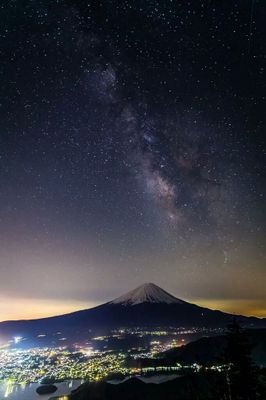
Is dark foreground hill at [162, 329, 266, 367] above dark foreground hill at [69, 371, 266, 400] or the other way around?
above

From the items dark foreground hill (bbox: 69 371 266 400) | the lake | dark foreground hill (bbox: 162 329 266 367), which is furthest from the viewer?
dark foreground hill (bbox: 162 329 266 367)

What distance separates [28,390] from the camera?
3782 inches

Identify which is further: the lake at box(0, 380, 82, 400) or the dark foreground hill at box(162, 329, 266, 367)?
the dark foreground hill at box(162, 329, 266, 367)

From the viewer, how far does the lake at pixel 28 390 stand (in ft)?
281

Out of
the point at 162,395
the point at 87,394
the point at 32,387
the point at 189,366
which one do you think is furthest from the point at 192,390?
the point at 32,387

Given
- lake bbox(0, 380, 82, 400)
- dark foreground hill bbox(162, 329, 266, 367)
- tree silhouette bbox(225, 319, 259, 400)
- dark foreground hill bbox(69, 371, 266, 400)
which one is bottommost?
lake bbox(0, 380, 82, 400)

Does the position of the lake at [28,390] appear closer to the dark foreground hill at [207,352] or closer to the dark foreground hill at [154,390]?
the dark foreground hill at [154,390]

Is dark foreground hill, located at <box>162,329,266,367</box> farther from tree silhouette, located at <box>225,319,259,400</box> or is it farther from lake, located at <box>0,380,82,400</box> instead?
tree silhouette, located at <box>225,319,259,400</box>

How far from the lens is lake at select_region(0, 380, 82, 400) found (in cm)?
8559

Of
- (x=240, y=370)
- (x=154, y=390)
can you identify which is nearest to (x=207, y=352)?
(x=154, y=390)

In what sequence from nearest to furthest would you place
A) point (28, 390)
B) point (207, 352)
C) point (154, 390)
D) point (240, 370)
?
point (240, 370), point (154, 390), point (28, 390), point (207, 352)

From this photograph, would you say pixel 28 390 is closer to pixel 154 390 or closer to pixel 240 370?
pixel 154 390

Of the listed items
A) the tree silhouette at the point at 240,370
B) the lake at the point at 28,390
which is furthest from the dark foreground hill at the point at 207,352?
the tree silhouette at the point at 240,370

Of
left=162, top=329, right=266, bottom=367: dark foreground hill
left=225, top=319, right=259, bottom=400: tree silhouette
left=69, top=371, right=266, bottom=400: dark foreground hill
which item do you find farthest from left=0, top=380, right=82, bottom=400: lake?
left=225, top=319, right=259, bottom=400: tree silhouette
